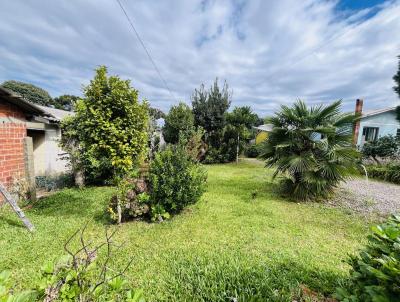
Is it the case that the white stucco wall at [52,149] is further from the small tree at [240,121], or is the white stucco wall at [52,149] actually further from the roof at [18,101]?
the small tree at [240,121]

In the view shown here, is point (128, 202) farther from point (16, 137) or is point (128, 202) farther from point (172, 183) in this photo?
point (16, 137)

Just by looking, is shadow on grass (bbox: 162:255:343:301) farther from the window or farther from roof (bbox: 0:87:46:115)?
the window

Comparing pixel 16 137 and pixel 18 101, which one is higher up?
pixel 18 101

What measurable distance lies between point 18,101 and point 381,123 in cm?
2298

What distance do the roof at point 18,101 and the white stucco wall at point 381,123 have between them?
20.4 meters

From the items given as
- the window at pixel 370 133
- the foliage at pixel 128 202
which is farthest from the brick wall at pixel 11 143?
the window at pixel 370 133

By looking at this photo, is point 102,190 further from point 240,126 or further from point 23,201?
point 240,126

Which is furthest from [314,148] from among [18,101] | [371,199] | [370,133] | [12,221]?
[370,133]

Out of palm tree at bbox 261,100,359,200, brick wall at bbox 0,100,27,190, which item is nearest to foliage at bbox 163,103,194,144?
palm tree at bbox 261,100,359,200

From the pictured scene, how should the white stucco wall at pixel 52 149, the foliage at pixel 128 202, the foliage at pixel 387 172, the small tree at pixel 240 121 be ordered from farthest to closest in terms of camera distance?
the small tree at pixel 240 121
the foliage at pixel 387 172
the white stucco wall at pixel 52 149
the foliage at pixel 128 202

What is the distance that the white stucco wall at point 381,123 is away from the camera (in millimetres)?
15836

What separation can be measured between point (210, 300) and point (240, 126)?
39.2 feet

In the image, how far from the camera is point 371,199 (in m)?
5.98

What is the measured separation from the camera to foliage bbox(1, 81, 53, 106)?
30.7 meters
